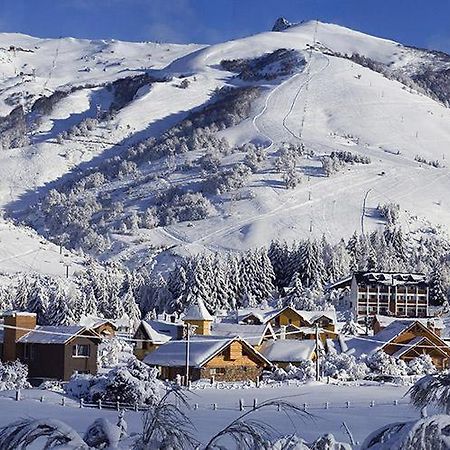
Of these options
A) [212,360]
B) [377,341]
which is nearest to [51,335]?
[212,360]

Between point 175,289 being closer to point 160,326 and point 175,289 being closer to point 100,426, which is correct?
point 160,326

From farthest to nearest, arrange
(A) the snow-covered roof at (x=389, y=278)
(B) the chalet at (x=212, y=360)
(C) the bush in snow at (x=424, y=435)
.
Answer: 1. (A) the snow-covered roof at (x=389, y=278)
2. (B) the chalet at (x=212, y=360)
3. (C) the bush in snow at (x=424, y=435)

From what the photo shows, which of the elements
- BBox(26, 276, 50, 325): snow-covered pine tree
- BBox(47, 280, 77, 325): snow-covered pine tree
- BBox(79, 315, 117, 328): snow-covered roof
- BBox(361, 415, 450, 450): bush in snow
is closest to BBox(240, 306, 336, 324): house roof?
BBox(79, 315, 117, 328): snow-covered roof

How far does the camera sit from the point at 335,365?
50.1 m

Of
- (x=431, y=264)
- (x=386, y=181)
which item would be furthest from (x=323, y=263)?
(x=386, y=181)

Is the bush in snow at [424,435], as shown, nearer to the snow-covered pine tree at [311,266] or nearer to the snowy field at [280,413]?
the snowy field at [280,413]

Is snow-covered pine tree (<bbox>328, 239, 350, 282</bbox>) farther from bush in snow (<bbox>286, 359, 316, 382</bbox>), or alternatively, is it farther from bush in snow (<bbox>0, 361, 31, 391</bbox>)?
bush in snow (<bbox>0, 361, 31, 391</bbox>)

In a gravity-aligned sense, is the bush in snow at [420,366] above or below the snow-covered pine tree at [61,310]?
below

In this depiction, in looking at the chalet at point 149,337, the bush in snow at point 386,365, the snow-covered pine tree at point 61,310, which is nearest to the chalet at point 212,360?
the bush in snow at point 386,365

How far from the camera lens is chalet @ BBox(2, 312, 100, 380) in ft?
155

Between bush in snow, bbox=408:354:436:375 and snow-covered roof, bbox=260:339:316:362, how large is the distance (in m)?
5.42

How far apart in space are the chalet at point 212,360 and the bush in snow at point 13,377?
23.9 feet

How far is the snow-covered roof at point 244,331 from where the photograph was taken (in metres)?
54.9

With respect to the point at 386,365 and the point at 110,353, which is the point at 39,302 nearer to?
the point at 110,353
